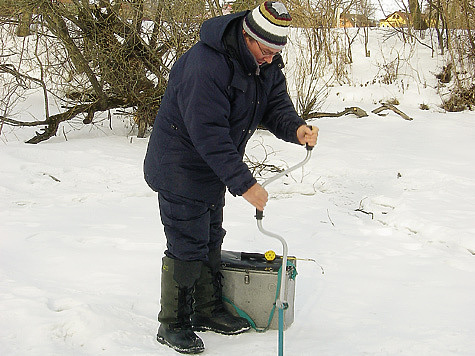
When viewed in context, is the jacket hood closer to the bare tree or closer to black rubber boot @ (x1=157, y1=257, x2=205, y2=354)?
black rubber boot @ (x1=157, y1=257, x2=205, y2=354)

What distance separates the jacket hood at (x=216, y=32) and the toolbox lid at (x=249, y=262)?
1064 mm

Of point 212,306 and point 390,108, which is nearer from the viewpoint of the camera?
point 212,306

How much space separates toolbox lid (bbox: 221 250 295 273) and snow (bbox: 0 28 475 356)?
12.7 inches

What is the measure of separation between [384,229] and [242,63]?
2.38m

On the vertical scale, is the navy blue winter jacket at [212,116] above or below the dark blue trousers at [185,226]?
above

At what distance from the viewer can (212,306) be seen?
8.48 ft

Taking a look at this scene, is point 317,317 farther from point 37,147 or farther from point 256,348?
point 37,147

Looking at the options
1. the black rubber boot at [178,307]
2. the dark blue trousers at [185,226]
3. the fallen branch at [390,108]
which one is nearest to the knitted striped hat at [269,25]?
the dark blue trousers at [185,226]

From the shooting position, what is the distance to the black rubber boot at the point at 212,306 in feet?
8.36

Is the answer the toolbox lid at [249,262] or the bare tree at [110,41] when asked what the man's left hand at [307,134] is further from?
the bare tree at [110,41]

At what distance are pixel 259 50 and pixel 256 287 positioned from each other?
3.75 feet

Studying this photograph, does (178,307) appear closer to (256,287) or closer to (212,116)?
(256,287)

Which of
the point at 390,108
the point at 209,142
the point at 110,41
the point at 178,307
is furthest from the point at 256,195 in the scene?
the point at 390,108

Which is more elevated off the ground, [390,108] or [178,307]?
[390,108]
